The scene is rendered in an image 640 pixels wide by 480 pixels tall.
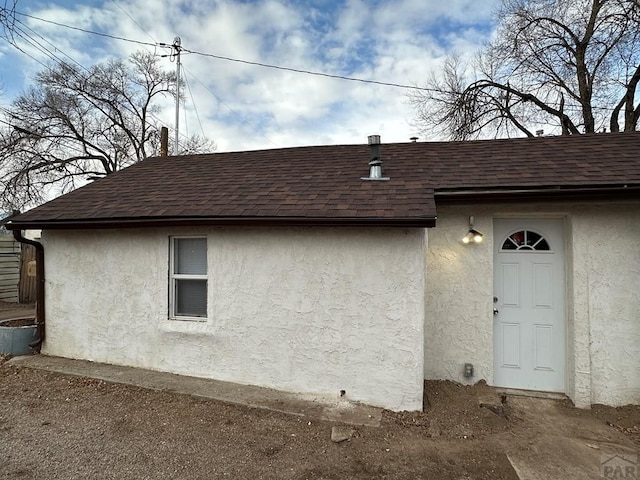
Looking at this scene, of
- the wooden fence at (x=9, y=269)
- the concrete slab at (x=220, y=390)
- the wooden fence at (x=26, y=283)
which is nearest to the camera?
the concrete slab at (x=220, y=390)

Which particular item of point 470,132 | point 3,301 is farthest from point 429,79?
point 3,301

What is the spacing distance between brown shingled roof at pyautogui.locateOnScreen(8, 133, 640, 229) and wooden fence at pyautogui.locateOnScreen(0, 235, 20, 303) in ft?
26.8

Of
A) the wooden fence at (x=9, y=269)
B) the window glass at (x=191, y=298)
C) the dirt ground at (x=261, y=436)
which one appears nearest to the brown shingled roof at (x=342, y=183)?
the window glass at (x=191, y=298)

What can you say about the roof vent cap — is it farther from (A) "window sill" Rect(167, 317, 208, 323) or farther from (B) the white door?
(A) "window sill" Rect(167, 317, 208, 323)

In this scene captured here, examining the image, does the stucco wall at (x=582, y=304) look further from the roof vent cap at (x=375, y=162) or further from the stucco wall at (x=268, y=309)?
the roof vent cap at (x=375, y=162)

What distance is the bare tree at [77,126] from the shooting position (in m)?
16.4

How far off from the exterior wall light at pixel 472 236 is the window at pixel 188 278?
3866 millimetres

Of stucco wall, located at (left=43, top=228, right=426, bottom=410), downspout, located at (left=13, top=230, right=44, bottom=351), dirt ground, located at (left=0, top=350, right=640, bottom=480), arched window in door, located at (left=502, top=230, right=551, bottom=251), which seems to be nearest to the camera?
dirt ground, located at (left=0, top=350, right=640, bottom=480)

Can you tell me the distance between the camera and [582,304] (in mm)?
4809

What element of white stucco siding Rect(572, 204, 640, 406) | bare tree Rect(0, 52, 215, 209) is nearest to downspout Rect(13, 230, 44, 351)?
white stucco siding Rect(572, 204, 640, 406)

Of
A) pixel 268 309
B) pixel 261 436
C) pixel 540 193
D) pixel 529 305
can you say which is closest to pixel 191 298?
pixel 268 309

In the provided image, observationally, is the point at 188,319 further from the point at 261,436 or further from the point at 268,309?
the point at 261,436

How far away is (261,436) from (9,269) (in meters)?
13.6

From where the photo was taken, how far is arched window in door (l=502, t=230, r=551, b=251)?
5219 mm
